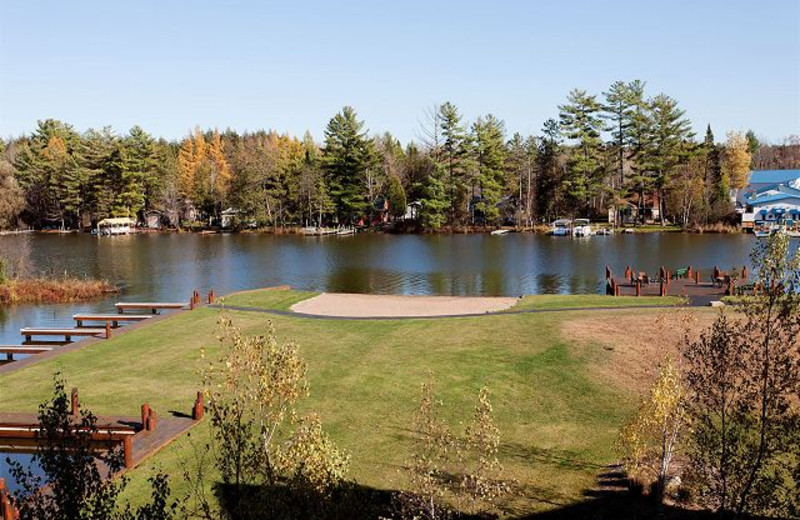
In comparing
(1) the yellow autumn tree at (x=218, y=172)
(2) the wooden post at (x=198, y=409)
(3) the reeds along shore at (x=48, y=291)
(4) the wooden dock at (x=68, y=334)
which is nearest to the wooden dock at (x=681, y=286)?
(4) the wooden dock at (x=68, y=334)

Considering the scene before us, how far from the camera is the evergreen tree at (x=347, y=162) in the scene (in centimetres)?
11925

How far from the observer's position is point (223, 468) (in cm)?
1078

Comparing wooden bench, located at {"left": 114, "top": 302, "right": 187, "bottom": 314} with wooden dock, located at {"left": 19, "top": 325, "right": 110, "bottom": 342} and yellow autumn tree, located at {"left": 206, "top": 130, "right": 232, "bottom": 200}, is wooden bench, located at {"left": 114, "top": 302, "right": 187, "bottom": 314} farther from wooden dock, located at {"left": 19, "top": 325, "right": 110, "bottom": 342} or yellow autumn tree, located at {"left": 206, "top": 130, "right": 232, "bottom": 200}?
yellow autumn tree, located at {"left": 206, "top": 130, "right": 232, "bottom": 200}

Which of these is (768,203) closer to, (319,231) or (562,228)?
(562,228)

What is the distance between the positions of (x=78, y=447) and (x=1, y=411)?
16963 millimetres

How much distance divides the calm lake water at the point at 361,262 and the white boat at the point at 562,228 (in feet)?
13.5

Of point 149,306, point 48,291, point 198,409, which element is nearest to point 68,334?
point 149,306

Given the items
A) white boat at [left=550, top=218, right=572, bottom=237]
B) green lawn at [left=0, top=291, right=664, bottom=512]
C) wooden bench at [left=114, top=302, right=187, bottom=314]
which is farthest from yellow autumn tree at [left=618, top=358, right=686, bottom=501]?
white boat at [left=550, top=218, right=572, bottom=237]

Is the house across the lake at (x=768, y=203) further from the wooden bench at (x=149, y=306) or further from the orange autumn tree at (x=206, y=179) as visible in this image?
the orange autumn tree at (x=206, y=179)

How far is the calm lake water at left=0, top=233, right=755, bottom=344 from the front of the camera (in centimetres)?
5475

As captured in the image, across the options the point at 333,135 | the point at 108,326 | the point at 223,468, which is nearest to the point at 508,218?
the point at 333,135

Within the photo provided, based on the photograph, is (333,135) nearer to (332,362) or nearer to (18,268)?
(18,268)

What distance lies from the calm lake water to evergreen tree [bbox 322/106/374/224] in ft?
48.7

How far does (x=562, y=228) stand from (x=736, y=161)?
36.0 m
